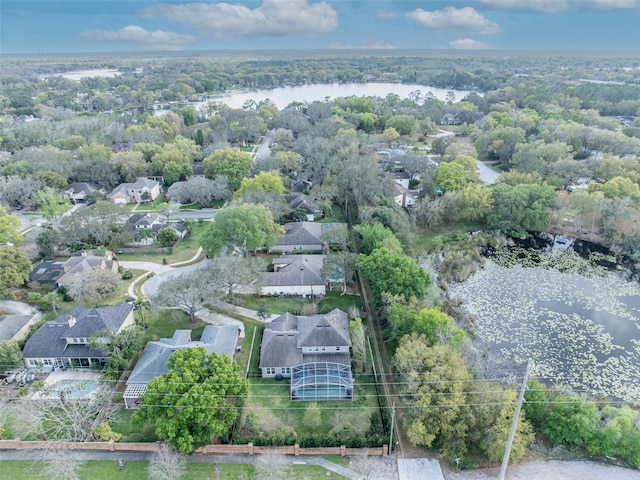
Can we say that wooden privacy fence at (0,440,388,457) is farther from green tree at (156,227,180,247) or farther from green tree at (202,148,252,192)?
green tree at (202,148,252,192)

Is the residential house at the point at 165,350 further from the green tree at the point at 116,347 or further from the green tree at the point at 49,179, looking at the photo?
the green tree at the point at 49,179

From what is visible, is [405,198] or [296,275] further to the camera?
[405,198]

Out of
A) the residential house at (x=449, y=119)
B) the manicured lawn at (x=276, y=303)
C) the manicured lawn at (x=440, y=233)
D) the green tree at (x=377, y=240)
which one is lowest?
the manicured lawn at (x=276, y=303)

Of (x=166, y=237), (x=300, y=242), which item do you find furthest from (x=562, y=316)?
(x=166, y=237)

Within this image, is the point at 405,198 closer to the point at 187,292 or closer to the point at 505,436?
the point at 187,292

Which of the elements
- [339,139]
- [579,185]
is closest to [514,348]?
[579,185]

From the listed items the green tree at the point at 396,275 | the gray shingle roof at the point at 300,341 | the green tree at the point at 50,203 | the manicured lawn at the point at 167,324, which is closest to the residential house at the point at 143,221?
the green tree at the point at 50,203

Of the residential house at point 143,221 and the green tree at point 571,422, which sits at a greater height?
the residential house at point 143,221

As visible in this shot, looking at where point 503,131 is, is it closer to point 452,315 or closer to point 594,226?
point 594,226
